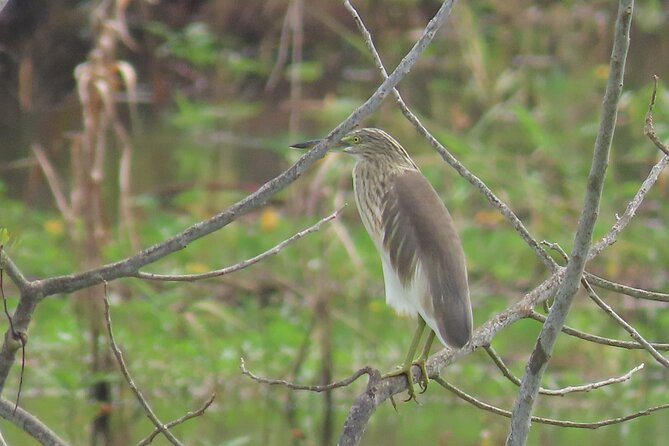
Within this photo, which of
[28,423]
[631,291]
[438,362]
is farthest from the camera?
[438,362]

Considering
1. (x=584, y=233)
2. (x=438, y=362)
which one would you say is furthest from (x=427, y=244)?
(x=584, y=233)

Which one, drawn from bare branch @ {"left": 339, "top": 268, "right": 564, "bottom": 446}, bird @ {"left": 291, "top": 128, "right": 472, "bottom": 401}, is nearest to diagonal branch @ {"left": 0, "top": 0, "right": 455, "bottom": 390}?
bare branch @ {"left": 339, "top": 268, "right": 564, "bottom": 446}

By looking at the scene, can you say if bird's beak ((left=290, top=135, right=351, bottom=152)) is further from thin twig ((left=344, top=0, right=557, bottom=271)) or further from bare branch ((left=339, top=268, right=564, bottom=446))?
thin twig ((left=344, top=0, right=557, bottom=271))

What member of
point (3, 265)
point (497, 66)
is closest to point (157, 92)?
point (497, 66)

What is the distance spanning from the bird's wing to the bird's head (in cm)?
20

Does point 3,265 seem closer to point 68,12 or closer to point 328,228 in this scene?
point 328,228

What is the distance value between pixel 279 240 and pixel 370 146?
295 cm

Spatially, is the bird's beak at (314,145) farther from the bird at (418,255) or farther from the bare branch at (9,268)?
the bare branch at (9,268)

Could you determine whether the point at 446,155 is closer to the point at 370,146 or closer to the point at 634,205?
the point at 634,205

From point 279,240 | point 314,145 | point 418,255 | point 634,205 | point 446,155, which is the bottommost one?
point 446,155

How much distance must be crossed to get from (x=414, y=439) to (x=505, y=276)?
1342mm

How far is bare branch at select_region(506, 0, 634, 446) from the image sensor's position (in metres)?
1.50

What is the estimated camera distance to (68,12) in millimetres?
9227

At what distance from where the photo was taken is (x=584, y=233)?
5.27ft
